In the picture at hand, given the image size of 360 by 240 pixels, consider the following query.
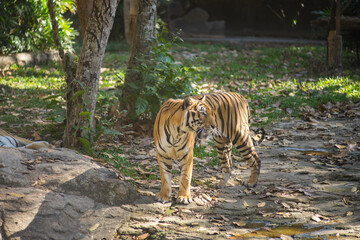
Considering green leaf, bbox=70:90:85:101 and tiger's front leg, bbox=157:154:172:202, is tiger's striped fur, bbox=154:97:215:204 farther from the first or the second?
green leaf, bbox=70:90:85:101

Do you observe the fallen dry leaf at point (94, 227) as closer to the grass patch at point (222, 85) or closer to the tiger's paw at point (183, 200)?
the tiger's paw at point (183, 200)

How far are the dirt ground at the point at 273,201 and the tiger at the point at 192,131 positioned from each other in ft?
0.69

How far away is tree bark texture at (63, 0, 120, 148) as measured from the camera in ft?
17.6

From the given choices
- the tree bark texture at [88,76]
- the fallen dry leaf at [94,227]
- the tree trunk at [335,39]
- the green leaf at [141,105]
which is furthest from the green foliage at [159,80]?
the tree trunk at [335,39]

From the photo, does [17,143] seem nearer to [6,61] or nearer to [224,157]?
[224,157]

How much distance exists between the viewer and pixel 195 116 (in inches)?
164

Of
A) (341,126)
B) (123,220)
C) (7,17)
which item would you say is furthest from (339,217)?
(7,17)

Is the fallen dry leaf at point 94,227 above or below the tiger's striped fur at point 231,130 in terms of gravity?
below

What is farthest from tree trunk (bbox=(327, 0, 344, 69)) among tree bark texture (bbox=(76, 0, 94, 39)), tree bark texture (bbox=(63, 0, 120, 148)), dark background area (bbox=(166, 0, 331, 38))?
tree bark texture (bbox=(63, 0, 120, 148))

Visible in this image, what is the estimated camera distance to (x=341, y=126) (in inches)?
289

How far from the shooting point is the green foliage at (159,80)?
6320 millimetres

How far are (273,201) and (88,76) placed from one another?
2.67 m

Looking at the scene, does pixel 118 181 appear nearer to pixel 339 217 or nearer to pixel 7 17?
pixel 339 217

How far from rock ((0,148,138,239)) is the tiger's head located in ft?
3.05
